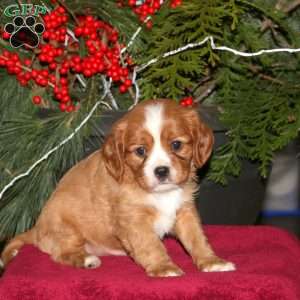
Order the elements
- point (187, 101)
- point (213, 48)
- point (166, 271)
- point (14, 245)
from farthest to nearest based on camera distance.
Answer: point (187, 101) < point (14, 245) < point (213, 48) < point (166, 271)

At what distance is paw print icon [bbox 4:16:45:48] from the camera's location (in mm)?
3279

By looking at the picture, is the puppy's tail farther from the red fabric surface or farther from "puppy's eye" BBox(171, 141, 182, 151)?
"puppy's eye" BBox(171, 141, 182, 151)

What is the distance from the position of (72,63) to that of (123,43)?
27 centimetres

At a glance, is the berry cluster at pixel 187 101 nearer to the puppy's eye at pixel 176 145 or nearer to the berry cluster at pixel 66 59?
the berry cluster at pixel 66 59

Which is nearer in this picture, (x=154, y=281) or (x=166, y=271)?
(x=154, y=281)

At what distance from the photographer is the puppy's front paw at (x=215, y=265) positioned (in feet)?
8.68

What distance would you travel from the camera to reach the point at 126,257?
119 inches

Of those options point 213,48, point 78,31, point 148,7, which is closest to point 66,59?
point 78,31

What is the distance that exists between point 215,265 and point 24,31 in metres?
1.43

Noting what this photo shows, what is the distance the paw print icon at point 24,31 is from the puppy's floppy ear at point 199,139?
874 millimetres

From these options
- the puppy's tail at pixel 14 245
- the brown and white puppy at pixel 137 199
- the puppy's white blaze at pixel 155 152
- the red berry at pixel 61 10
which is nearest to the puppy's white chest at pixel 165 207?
the brown and white puppy at pixel 137 199

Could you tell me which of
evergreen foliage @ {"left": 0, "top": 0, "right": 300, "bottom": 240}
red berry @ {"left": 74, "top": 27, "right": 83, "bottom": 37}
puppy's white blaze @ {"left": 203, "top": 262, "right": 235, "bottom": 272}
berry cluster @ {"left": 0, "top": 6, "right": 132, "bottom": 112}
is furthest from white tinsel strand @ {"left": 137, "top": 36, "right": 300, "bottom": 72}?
puppy's white blaze @ {"left": 203, "top": 262, "right": 235, "bottom": 272}

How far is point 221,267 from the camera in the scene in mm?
2652
